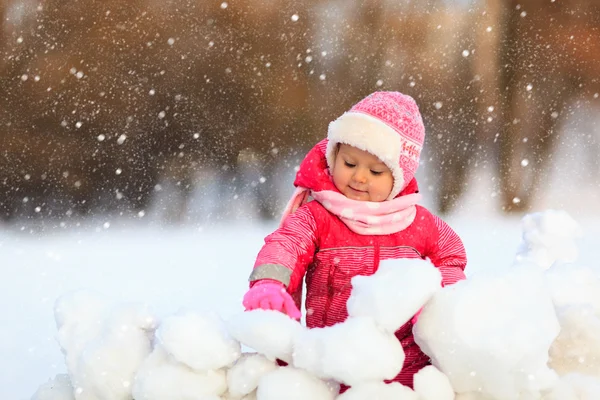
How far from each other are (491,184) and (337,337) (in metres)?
3.52

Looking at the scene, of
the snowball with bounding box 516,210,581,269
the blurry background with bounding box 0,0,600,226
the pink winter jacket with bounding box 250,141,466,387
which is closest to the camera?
the pink winter jacket with bounding box 250,141,466,387

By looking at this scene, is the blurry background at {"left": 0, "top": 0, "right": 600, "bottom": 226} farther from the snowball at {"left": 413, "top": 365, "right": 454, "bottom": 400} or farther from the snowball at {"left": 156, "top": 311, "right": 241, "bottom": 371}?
the snowball at {"left": 413, "top": 365, "right": 454, "bottom": 400}

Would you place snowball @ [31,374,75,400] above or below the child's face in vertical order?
below

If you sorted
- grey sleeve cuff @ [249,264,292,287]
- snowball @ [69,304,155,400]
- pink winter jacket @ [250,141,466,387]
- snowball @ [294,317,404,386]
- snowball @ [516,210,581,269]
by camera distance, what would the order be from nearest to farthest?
snowball @ [294,317,404,386] → snowball @ [69,304,155,400] → grey sleeve cuff @ [249,264,292,287] → pink winter jacket @ [250,141,466,387] → snowball @ [516,210,581,269]

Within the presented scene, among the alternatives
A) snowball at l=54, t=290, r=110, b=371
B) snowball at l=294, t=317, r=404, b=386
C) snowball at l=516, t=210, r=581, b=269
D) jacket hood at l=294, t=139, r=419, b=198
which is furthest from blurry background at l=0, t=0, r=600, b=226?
snowball at l=294, t=317, r=404, b=386

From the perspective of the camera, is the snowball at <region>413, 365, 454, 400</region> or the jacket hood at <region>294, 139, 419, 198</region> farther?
the jacket hood at <region>294, 139, 419, 198</region>

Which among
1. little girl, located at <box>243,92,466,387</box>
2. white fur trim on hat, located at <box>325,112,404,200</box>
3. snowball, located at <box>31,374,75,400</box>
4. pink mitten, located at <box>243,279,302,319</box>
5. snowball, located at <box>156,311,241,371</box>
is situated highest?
white fur trim on hat, located at <box>325,112,404,200</box>

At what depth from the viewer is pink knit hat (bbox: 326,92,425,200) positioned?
Answer: 4.50 ft

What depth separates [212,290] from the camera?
2545 mm

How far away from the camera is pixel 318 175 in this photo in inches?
55.9

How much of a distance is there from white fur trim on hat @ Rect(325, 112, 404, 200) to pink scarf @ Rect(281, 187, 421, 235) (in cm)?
4

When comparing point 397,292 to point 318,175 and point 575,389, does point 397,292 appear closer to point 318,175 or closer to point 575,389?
point 575,389

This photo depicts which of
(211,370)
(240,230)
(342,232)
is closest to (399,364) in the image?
(211,370)

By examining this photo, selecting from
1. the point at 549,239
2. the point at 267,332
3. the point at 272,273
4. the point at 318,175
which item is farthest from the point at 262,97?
the point at 267,332
